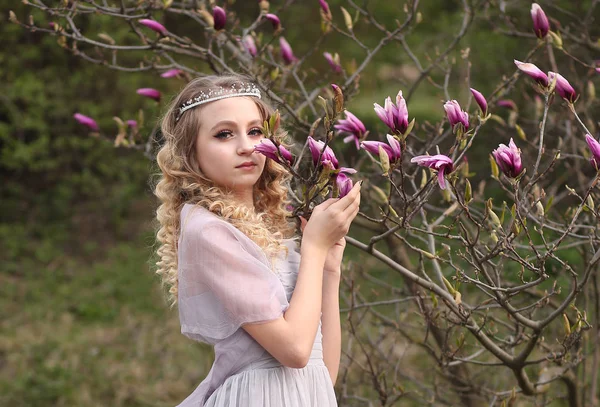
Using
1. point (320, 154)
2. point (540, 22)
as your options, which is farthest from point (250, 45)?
point (320, 154)

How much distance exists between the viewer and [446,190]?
198 centimetres

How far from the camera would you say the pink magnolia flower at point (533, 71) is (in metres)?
1.60

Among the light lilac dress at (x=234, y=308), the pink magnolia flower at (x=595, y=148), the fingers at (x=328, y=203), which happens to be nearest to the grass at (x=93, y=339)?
the light lilac dress at (x=234, y=308)

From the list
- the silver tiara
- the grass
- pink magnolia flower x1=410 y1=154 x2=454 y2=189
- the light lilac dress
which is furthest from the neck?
the grass

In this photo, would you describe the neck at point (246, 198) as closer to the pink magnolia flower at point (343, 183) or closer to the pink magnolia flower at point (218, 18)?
the pink magnolia flower at point (343, 183)

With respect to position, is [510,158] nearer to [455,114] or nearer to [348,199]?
[455,114]

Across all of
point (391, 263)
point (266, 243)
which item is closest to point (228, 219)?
point (266, 243)

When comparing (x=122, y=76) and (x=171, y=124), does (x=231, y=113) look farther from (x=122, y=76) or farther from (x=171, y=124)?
(x=122, y=76)

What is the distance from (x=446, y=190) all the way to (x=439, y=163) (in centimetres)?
55

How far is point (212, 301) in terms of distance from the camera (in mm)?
1708

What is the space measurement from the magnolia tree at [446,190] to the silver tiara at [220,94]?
→ 0.14m

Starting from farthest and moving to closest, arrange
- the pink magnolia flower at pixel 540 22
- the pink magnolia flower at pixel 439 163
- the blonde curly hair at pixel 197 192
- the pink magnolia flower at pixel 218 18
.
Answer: the pink magnolia flower at pixel 218 18
the pink magnolia flower at pixel 540 22
the blonde curly hair at pixel 197 192
the pink magnolia flower at pixel 439 163

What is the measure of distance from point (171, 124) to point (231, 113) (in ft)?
0.74

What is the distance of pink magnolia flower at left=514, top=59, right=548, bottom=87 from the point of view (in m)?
1.60
